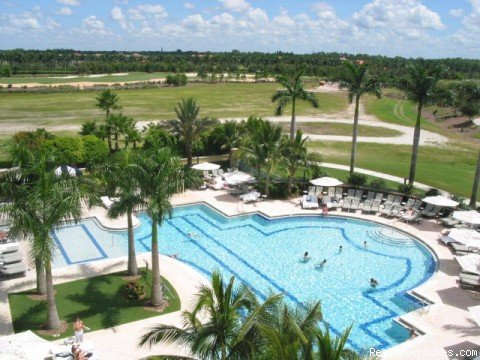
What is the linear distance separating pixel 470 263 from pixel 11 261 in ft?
62.3

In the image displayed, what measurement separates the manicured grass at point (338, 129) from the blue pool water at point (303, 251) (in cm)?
2893

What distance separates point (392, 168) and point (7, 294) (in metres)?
29.3

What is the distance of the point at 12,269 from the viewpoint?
58.4 ft

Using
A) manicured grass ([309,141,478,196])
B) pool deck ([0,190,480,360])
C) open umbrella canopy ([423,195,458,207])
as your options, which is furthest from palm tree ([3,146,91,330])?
manicured grass ([309,141,478,196])

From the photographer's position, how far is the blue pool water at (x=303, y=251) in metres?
17.2

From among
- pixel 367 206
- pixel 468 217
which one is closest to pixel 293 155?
pixel 367 206

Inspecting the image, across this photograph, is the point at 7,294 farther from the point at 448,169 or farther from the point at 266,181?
the point at 448,169

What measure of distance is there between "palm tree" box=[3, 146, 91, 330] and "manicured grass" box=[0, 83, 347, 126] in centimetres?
5020

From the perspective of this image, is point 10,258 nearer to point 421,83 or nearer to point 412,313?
point 412,313

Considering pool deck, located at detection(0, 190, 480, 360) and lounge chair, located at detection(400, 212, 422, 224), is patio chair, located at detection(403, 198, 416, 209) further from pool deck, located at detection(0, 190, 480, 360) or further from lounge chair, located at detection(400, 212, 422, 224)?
pool deck, located at detection(0, 190, 480, 360)

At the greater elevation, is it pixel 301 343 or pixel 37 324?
pixel 301 343

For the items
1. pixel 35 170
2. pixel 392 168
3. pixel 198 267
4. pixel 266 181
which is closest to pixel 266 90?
pixel 392 168

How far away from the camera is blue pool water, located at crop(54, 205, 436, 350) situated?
17.2 m

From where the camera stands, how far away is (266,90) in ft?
351
